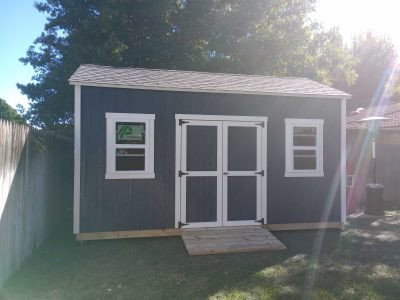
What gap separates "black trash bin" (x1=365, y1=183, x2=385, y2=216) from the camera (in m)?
9.61

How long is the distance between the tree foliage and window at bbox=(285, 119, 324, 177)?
32.2ft

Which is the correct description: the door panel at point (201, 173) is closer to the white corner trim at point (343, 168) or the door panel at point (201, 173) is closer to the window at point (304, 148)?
the window at point (304, 148)

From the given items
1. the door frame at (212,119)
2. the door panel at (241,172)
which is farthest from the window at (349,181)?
the door panel at (241,172)

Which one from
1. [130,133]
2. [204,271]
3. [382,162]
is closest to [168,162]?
[130,133]

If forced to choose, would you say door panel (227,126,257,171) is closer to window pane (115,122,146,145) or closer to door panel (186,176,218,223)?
door panel (186,176,218,223)

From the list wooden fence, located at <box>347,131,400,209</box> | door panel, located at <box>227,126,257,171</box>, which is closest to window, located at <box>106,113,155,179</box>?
door panel, located at <box>227,126,257,171</box>

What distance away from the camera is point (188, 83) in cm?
759

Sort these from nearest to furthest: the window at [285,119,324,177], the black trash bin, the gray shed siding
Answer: the gray shed siding
the window at [285,119,324,177]
the black trash bin

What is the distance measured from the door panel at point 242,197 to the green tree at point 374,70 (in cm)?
2281

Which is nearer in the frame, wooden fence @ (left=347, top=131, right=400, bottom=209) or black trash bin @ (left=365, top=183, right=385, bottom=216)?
black trash bin @ (left=365, top=183, right=385, bottom=216)

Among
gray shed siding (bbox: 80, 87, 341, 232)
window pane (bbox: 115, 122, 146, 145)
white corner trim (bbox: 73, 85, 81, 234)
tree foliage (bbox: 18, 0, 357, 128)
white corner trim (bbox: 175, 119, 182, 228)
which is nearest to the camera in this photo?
white corner trim (bbox: 73, 85, 81, 234)

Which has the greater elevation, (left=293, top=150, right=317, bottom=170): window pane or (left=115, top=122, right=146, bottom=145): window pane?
(left=115, top=122, right=146, bottom=145): window pane

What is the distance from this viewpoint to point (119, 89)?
6.85m

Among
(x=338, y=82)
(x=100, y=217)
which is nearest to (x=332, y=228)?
(x=100, y=217)
